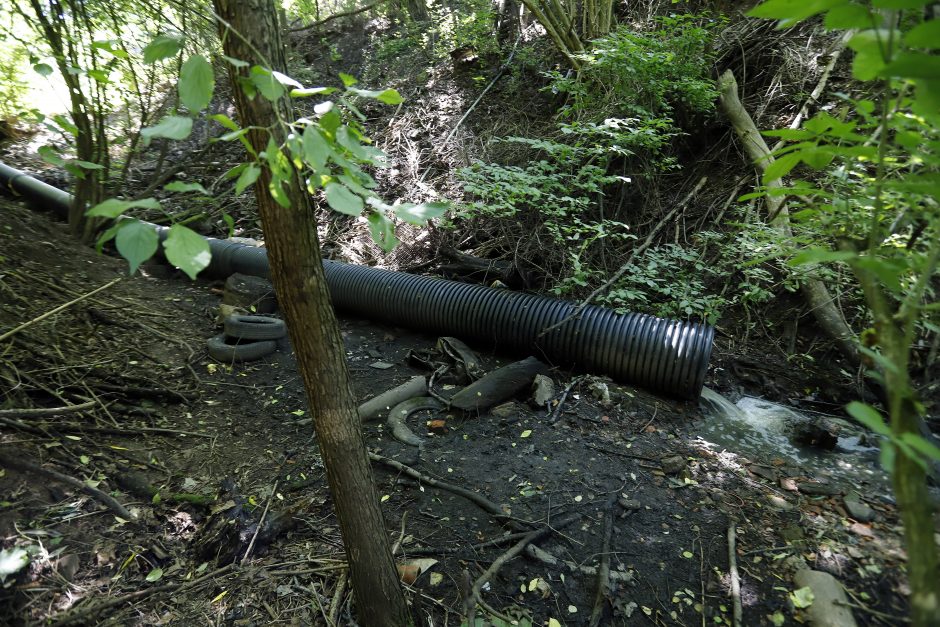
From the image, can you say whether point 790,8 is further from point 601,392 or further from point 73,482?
point 73,482

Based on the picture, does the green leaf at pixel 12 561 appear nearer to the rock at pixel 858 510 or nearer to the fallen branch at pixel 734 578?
the fallen branch at pixel 734 578

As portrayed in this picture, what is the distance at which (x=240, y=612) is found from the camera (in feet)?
6.54

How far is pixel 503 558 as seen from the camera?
7.34ft

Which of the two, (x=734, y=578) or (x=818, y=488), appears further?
(x=818, y=488)

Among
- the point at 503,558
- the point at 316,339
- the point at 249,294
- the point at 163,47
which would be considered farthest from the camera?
the point at 249,294

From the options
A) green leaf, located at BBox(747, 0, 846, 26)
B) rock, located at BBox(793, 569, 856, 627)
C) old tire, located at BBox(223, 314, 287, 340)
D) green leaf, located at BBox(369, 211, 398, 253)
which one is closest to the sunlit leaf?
green leaf, located at BBox(369, 211, 398, 253)

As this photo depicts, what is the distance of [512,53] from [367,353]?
5.70 m

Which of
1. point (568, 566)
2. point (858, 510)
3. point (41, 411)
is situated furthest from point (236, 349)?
point (858, 510)

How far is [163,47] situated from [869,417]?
1397 millimetres

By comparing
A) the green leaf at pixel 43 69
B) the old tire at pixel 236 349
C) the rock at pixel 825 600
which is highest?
the green leaf at pixel 43 69

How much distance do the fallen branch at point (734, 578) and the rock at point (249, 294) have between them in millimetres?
4483

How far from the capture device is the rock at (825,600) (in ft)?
6.15

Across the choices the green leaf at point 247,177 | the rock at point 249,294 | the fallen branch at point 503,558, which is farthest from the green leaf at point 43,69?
the rock at point 249,294

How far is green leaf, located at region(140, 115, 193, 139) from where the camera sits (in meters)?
0.78
